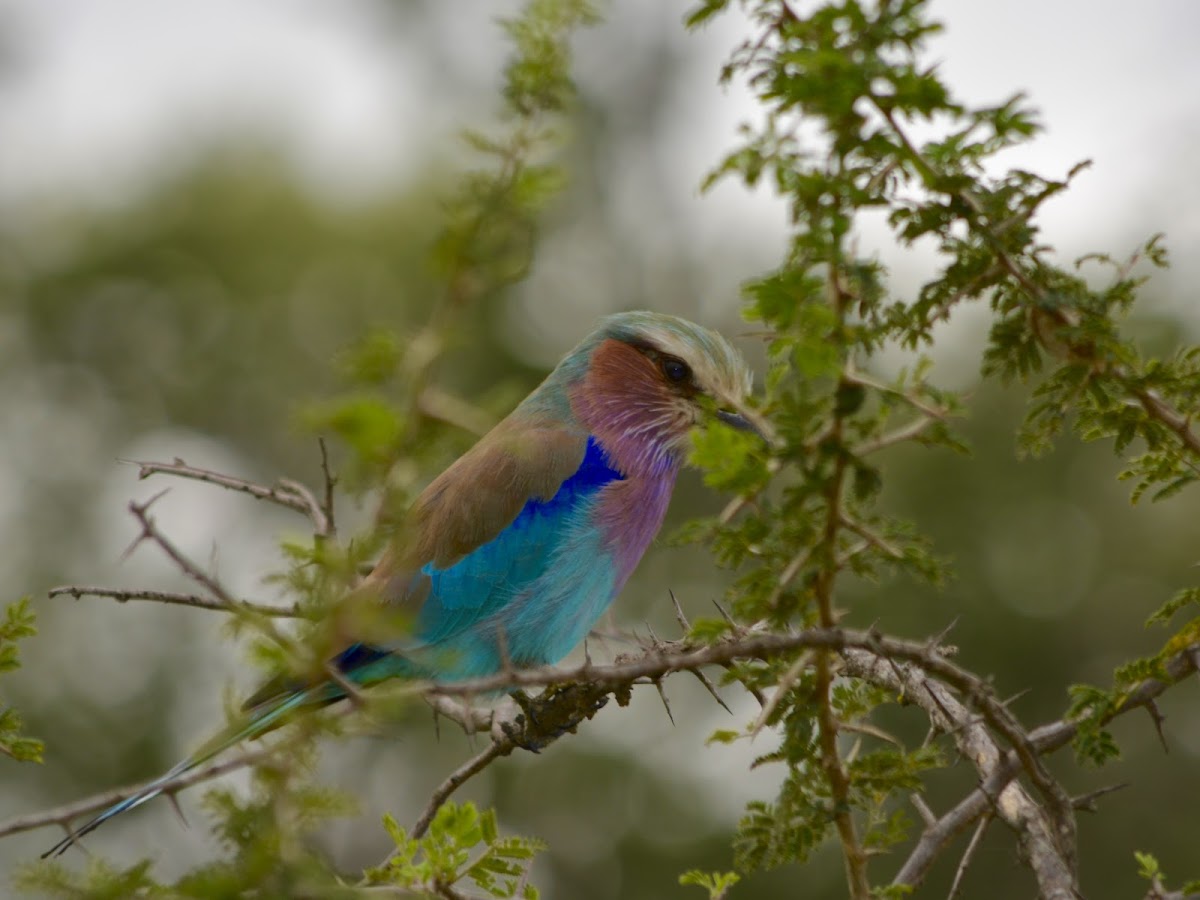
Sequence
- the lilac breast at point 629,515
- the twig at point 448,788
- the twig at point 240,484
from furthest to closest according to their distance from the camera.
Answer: the lilac breast at point 629,515 → the twig at point 240,484 → the twig at point 448,788

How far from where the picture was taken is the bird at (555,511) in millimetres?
4332

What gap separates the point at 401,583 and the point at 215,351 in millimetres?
10282

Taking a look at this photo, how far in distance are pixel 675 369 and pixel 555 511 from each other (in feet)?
2.25

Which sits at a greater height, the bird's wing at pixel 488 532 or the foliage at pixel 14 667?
the bird's wing at pixel 488 532

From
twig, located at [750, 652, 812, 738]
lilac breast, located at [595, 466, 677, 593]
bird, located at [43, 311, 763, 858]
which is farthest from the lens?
lilac breast, located at [595, 466, 677, 593]

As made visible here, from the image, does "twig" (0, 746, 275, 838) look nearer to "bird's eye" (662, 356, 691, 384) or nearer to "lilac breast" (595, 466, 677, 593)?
"lilac breast" (595, 466, 677, 593)

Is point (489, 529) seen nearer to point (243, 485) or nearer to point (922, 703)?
point (243, 485)

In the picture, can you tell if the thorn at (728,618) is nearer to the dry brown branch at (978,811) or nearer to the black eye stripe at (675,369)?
the dry brown branch at (978,811)

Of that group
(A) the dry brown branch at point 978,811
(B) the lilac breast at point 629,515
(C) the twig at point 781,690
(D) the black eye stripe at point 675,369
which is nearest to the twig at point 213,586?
(C) the twig at point 781,690

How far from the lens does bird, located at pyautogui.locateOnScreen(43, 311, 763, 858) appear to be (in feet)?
14.2

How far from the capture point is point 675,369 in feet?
15.4

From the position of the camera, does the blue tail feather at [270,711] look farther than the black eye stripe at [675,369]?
No

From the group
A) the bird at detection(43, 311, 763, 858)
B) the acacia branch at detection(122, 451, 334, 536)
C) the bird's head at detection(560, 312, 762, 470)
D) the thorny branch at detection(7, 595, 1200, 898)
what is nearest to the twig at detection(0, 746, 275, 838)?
the thorny branch at detection(7, 595, 1200, 898)

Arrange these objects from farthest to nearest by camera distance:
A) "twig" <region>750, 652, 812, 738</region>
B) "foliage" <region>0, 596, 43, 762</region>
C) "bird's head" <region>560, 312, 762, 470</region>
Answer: "bird's head" <region>560, 312, 762, 470</region> → "foliage" <region>0, 596, 43, 762</region> → "twig" <region>750, 652, 812, 738</region>
